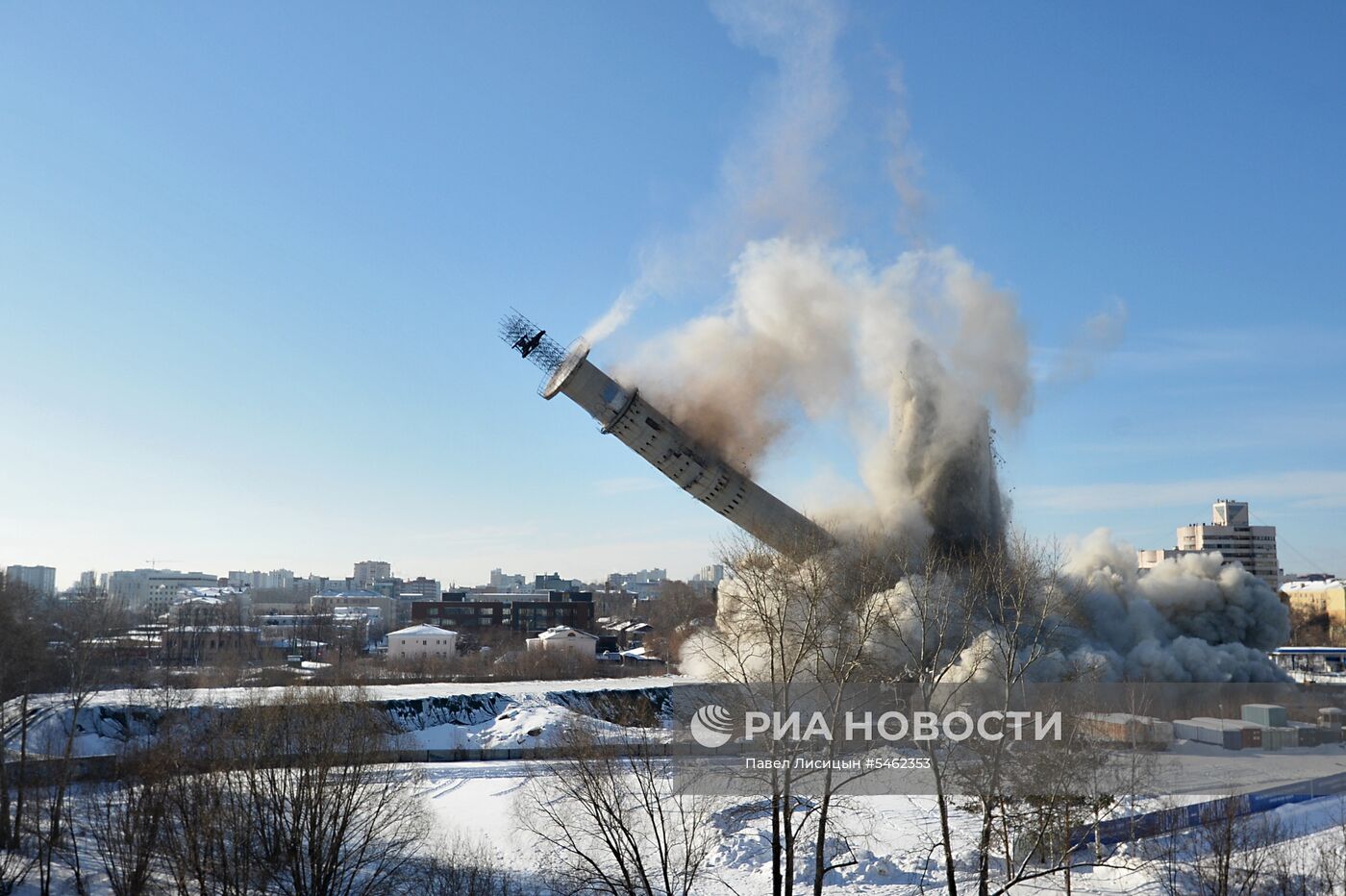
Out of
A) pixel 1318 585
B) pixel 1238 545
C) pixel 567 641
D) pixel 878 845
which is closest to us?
pixel 878 845

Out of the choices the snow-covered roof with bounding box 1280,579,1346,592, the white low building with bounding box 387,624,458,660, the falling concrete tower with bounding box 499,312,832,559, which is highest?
the falling concrete tower with bounding box 499,312,832,559

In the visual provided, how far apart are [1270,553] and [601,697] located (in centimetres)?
9919

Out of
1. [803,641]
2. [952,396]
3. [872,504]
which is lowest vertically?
[803,641]

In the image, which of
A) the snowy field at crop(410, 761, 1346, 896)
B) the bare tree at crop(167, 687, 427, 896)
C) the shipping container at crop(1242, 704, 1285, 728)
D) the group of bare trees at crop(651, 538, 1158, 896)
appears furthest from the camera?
the shipping container at crop(1242, 704, 1285, 728)

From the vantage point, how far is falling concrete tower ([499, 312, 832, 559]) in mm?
29359

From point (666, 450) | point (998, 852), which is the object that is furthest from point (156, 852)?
point (666, 450)

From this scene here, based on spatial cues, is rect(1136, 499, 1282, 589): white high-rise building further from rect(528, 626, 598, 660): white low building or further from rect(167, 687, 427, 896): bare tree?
rect(167, 687, 427, 896): bare tree

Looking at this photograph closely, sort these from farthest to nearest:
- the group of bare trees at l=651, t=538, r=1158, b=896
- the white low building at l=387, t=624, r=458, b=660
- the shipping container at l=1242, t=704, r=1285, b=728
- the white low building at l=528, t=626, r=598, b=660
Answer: the white low building at l=387, t=624, r=458, b=660 < the white low building at l=528, t=626, r=598, b=660 < the shipping container at l=1242, t=704, r=1285, b=728 < the group of bare trees at l=651, t=538, r=1158, b=896

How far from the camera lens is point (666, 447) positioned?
31062 millimetres

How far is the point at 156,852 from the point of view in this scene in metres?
17.4

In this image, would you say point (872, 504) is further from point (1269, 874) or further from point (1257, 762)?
point (1269, 874)

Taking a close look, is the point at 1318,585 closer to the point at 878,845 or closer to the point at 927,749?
the point at 878,845

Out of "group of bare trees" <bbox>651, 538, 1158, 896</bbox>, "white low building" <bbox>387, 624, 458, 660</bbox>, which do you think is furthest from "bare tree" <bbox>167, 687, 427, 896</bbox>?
"white low building" <bbox>387, 624, 458, 660</bbox>

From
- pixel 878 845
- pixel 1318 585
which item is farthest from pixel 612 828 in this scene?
pixel 1318 585
